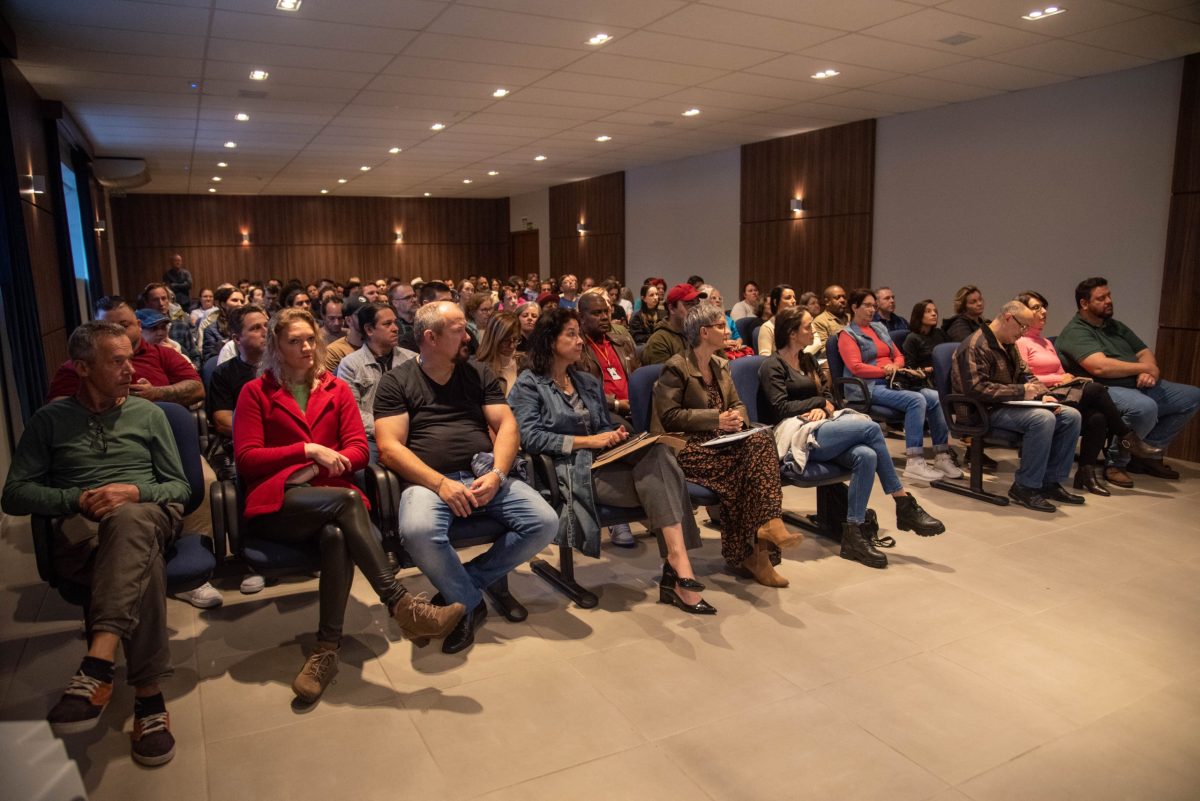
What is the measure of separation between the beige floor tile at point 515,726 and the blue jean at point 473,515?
1.22 ft

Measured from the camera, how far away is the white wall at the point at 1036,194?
21.1 feet

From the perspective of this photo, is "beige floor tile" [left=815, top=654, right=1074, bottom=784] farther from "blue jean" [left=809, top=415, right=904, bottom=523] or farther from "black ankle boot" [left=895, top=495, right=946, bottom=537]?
"black ankle boot" [left=895, top=495, right=946, bottom=537]

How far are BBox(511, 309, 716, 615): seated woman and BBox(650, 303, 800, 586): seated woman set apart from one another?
22 cm

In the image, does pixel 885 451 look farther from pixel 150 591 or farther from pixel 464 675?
pixel 150 591

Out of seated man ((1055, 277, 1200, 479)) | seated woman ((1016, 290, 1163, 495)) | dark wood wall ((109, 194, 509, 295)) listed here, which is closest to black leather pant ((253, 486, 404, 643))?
seated woman ((1016, 290, 1163, 495))

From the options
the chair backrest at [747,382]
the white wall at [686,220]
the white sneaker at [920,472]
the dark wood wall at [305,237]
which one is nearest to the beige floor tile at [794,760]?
the chair backrest at [747,382]

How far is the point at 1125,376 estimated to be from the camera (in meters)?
5.27

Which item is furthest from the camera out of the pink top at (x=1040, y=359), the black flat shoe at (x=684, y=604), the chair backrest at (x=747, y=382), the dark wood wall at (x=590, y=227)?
the dark wood wall at (x=590, y=227)

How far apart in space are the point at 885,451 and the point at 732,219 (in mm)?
7992

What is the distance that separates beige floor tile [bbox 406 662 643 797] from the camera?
88.6 inches

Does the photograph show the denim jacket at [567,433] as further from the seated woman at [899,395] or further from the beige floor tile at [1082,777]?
the seated woman at [899,395]

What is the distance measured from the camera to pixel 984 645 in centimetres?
299

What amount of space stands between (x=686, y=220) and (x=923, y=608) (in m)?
9.57

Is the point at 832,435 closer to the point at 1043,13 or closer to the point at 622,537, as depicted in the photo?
the point at 622,537
